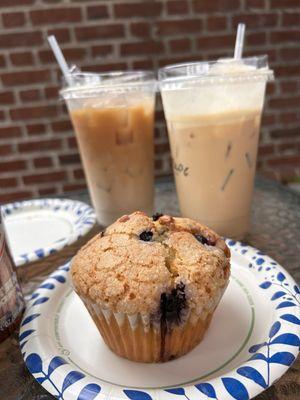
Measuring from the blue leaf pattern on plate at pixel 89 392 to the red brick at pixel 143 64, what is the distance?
161 centimetres

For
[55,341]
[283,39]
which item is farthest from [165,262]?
[283,39]

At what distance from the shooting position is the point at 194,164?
0.85 m

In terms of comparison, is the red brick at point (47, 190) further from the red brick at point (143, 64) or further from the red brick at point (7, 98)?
the red brick at point (143, 64)

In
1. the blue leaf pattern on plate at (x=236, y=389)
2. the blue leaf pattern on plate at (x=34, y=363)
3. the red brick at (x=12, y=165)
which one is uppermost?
the blue leaf pattern on plate at (x=236, y=389)

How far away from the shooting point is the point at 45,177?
77.3 inches

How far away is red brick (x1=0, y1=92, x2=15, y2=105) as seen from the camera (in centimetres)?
180

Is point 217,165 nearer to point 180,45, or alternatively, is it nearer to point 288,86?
point 180,45

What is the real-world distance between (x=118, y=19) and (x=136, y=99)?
40.5 inches

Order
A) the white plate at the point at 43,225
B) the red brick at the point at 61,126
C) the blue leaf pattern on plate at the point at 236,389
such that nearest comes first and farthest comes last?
the blue leaf pattern on plate at the point at 236,389 → the white plate at the point at 43,225 → the red brick at the point at 61,126

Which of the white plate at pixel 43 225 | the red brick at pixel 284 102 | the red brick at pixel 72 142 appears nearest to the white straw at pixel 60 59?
the white plate at pixel 43 225

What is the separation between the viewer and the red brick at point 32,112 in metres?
1.84

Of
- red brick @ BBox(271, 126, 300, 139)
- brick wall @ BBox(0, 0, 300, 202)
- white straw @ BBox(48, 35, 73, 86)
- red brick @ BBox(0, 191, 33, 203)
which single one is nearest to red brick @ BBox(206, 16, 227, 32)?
brick wall @ BBox(0, 0, 300, 202)

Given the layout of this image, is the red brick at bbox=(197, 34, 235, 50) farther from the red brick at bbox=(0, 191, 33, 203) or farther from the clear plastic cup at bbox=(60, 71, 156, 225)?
the red brick at bbox=(0, 191, 33, 203)

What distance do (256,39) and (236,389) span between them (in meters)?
1.77
